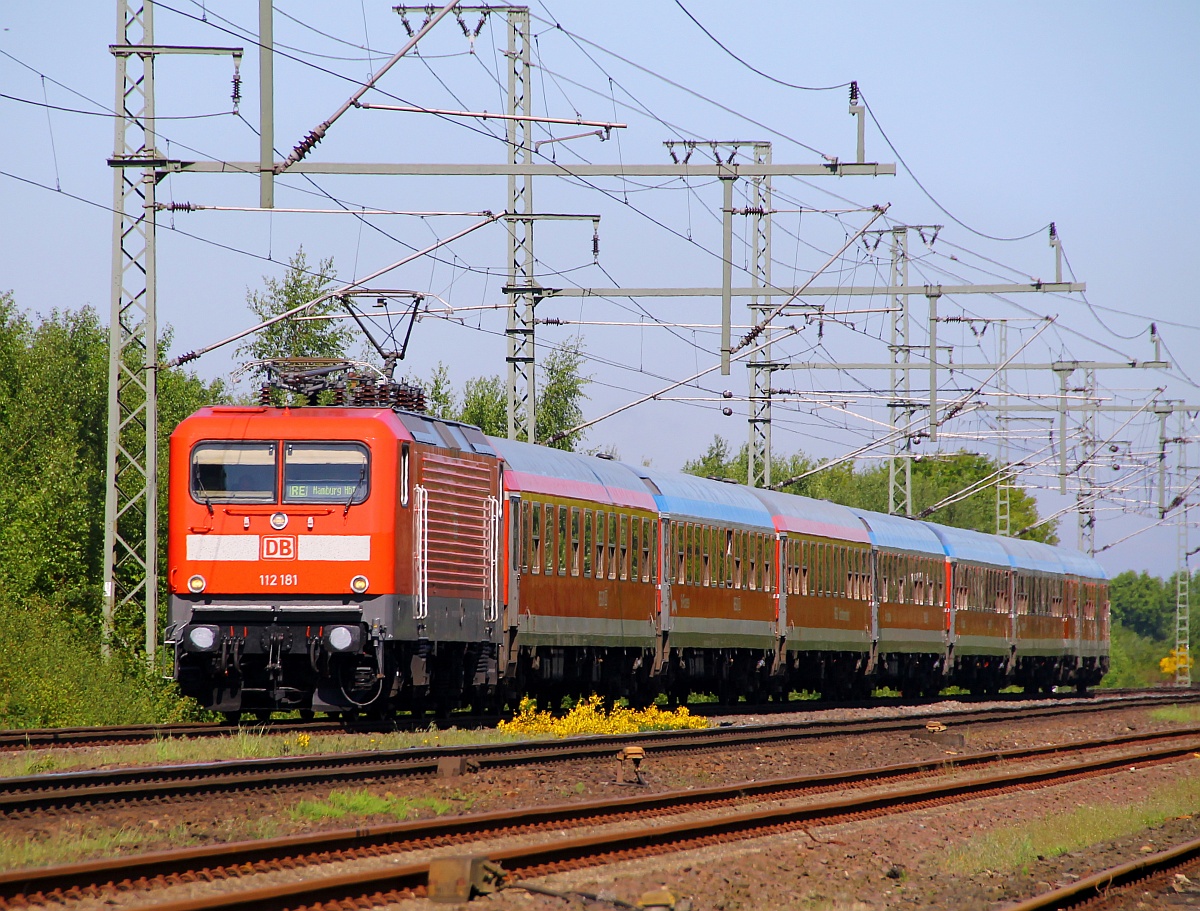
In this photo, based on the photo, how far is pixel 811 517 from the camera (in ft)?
114

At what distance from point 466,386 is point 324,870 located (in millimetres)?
49448

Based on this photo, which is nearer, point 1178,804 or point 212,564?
point 1178,804

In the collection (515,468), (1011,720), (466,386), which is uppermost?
(466,386)

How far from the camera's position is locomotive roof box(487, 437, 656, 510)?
75.3ft

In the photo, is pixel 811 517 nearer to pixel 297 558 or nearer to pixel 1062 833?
pixel 297 558

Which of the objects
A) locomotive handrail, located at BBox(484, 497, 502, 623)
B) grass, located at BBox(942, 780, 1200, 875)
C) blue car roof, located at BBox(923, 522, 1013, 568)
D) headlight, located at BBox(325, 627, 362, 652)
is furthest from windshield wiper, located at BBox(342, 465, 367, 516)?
blue car roof, located at BBox(923, 522, 1013, 568)

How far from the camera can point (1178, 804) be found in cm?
1661

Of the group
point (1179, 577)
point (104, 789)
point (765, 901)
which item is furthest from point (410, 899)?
point (1179, 577)

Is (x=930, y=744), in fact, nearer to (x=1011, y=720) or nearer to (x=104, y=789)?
(x=1011, y=720)

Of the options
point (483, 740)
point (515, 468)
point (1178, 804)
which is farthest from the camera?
point (515, 468)

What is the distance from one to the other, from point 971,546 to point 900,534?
16.5 feet

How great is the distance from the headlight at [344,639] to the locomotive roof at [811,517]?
16.2 m

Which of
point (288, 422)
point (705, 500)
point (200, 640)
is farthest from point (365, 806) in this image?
point (705, 500)

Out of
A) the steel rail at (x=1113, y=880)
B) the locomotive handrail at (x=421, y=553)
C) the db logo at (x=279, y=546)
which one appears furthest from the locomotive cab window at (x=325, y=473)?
the steel rail at (x=1113, y=880)
